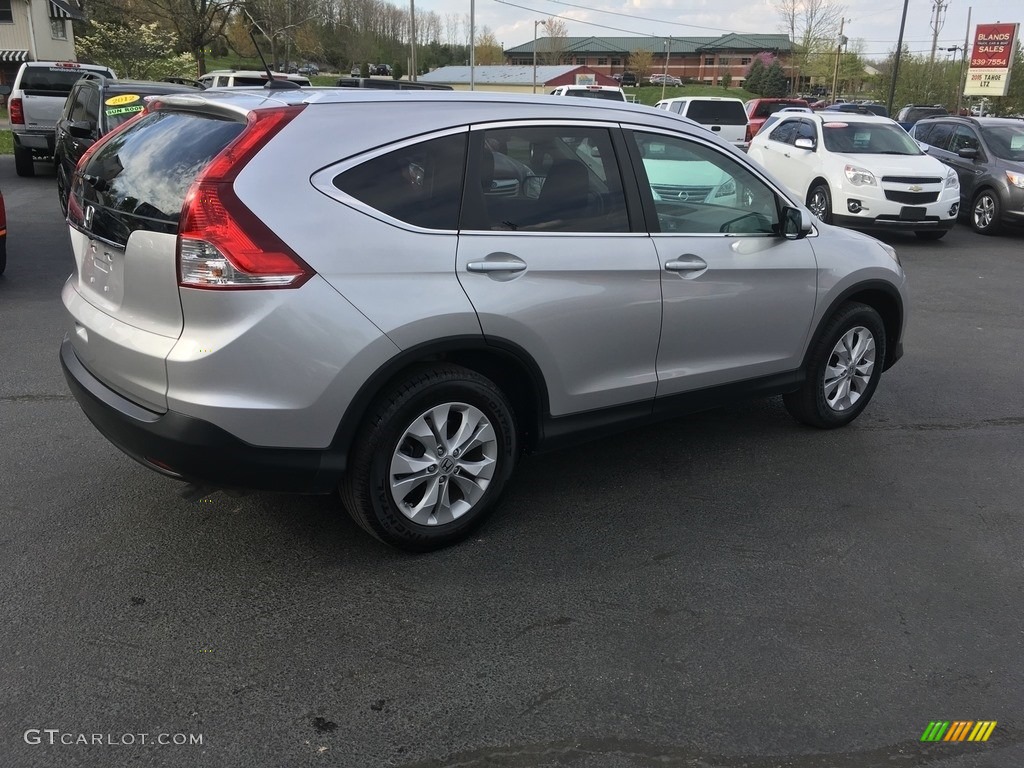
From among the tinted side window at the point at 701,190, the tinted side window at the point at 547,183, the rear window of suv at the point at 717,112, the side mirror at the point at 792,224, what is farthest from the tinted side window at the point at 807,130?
the tinted side window at the point at 547,183

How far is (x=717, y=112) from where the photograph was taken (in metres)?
22.9

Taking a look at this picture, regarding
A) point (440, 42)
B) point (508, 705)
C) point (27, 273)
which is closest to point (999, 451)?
point (508, 705)

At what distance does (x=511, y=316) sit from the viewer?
3533 millimetres

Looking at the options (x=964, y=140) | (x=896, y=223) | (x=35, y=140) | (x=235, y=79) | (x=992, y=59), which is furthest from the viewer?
(x=992, y=59)

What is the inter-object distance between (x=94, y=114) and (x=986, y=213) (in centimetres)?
1293

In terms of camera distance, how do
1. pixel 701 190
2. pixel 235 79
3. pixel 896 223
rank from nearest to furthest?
pixel 701 190
pixel 896 223
pixel 235 79

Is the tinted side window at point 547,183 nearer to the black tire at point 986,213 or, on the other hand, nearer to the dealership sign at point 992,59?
the black tire at point 986,213

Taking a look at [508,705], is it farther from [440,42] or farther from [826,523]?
[440,42]

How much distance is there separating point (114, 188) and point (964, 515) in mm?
4029

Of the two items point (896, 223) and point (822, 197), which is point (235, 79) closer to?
point (822, 197)

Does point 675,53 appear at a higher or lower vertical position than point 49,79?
higher

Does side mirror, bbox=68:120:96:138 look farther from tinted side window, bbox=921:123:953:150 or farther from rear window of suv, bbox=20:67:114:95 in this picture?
tinted side window, bbox=921:123:953:150

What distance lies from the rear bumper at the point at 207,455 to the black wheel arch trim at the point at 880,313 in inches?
113

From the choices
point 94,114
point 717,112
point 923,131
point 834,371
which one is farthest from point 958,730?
point 717,112
